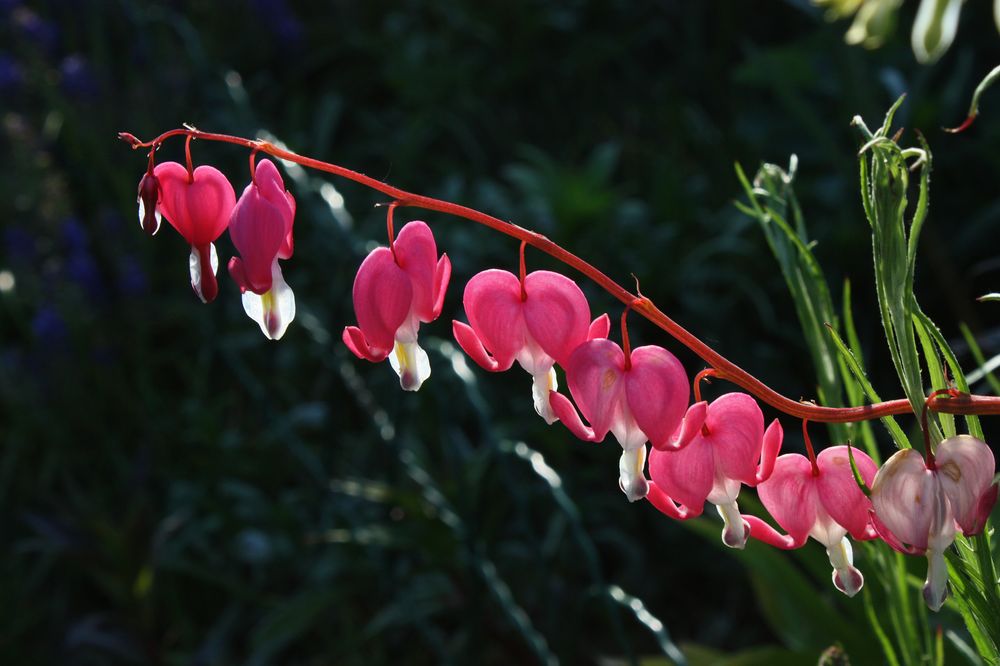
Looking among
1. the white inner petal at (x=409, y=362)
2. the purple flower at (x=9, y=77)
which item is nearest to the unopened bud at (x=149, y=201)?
the white inner petal at (x=409, y=362)

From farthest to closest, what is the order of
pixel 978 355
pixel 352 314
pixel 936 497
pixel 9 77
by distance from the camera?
pixel 9 77 < pixel 352 314 < pixel 978 355 < pixel 936 497

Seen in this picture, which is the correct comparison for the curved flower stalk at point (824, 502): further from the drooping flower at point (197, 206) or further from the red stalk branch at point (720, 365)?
the drooping flower at point (197, 206)

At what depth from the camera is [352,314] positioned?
2.02 m

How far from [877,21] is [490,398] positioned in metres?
1.36

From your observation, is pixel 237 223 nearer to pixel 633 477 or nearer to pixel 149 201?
pixel 149 201

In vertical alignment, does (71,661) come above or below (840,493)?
below

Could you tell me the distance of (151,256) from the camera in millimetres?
2443

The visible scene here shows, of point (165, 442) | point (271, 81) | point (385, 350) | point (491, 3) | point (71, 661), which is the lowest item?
point (71, 661)

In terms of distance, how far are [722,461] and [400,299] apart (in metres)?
Answer: 0.16

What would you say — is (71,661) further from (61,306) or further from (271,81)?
(271,81)

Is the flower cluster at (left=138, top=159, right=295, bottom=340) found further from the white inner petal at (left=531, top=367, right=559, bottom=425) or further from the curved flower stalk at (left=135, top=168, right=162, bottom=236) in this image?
the white inner petal at (left=531, top=367, right=559, bottom=425)

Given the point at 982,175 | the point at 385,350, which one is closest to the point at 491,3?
the point at 982,175

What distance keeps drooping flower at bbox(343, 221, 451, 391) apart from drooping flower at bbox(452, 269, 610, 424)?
0.8 inches

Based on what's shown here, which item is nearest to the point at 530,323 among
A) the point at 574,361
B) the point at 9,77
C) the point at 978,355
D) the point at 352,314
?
the point at 574,361
